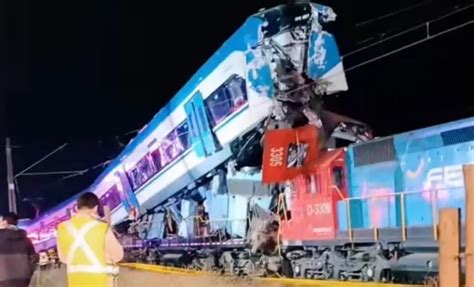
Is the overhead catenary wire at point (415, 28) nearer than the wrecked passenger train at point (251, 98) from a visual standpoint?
Yes

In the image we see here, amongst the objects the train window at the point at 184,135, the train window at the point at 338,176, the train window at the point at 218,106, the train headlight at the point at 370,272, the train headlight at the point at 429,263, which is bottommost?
the train headlight at the point at 370,272

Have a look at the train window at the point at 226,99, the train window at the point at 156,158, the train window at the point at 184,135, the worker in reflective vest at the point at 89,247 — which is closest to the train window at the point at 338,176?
the train window at the point at 226,99

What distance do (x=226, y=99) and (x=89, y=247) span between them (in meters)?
7.58

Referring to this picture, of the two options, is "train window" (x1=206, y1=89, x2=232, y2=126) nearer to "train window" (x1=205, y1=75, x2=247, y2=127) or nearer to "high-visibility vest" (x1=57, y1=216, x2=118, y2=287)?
"train window" (x1=205, y1=75, x2=247, y2=127)

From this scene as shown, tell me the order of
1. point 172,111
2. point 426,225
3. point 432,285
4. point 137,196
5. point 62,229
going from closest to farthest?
point 62,229 → point 432,285 → point 426,225 → point 172,111 → point 137,196

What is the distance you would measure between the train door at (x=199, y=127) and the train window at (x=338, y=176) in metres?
2.55

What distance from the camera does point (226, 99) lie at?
11.7 metres

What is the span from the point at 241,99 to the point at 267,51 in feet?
2.65

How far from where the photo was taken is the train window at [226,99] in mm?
11365

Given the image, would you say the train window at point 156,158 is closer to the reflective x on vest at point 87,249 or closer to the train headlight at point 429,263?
the train headlight at point 429,263

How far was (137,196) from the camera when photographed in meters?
15.4

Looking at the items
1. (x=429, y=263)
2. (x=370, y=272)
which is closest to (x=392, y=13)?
(x=370, y=272)

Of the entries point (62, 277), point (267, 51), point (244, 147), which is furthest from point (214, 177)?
point (62, 277)

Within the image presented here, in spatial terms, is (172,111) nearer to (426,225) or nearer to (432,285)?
(426,225)
